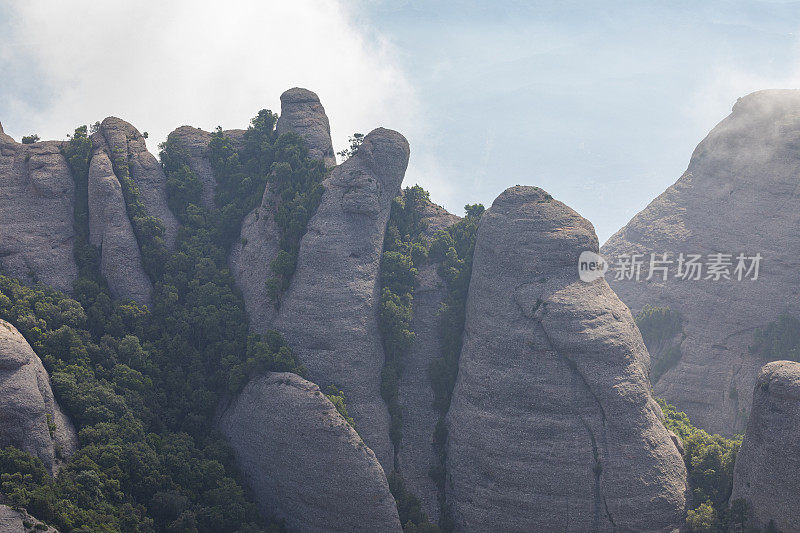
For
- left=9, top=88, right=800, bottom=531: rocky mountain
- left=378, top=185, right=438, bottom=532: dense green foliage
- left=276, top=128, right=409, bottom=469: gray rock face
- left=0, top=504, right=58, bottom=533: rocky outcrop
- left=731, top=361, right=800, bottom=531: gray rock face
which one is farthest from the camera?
left=276, top=128, right=409, bottom=469: gray rock face

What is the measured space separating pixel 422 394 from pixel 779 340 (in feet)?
167

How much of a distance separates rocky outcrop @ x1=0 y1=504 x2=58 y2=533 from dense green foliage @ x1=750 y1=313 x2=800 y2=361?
290 feet

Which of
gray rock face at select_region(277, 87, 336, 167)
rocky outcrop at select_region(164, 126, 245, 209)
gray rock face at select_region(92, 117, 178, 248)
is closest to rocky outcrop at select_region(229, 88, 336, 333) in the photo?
gray rock face at select_region(277, 87, 336, 167)

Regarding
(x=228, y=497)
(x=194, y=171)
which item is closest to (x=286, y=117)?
(x=194, y=171)

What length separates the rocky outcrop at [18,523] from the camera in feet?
178

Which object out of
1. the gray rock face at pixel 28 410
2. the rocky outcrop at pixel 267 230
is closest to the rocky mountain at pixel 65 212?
the rocky outcrop at pixel 267 230

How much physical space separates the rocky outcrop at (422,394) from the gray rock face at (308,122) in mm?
24007

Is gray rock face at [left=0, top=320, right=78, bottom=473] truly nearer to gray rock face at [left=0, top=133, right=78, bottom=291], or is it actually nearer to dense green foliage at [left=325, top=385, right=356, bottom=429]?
gray rock face at [left=0, top=133, right=78, bottom=291]

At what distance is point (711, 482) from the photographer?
252 ft

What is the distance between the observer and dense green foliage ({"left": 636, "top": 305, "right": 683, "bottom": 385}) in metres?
107

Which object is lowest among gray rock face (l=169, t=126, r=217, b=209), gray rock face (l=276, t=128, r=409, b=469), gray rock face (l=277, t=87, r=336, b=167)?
gray rock face (l=276, t=128, r=409, b=469)

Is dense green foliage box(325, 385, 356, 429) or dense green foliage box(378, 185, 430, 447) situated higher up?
dense green foliage box(378, 185, 430, 447)

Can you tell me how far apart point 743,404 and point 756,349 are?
7.94 metres

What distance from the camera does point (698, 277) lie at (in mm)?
111125
